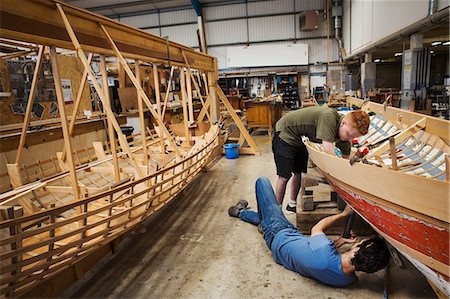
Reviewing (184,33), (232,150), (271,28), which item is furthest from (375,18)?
(184,33)

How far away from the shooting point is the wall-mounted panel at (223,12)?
51.6ft

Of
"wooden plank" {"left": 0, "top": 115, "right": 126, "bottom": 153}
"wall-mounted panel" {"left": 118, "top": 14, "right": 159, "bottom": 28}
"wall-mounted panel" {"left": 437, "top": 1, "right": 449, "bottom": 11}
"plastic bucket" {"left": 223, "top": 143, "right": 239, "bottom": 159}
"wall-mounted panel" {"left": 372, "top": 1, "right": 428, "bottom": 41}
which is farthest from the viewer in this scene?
"wall-mounted panel" {"left": 118, "top": 14, "right": 159, "bottom": 28}

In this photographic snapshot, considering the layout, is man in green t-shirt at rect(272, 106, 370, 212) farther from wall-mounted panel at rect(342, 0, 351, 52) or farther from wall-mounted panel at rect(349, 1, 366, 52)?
wall-mounted panel at rect(342, 0, 351, 52)

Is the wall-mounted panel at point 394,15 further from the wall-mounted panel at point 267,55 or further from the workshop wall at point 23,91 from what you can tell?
the wall-mounted panel at point 267,55

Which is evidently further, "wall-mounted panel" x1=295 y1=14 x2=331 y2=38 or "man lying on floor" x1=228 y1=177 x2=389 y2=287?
"wall-mounted panel" x1=295 y1=14 x2=331 y2=38

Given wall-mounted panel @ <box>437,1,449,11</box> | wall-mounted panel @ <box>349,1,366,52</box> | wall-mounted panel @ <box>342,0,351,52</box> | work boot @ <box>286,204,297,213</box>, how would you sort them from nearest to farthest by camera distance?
work boot @ <box>286,204,297,213</box> < wall-mounted panel @ <box>437,1,449,11</box> < wall-mounted panel @ <box>349,1,366,52</box> < wall-mounted panel @ <box>342,0,351,52</box>

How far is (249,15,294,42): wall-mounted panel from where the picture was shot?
15.6 meters

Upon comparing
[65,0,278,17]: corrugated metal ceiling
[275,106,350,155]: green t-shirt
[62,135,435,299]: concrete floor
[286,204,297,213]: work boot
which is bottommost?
[62,135,435,299]: concrete floor

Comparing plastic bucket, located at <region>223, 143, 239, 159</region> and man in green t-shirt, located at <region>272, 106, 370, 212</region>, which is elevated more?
man in green t-shirt, located at <region>272, 106, 370, 212</region>

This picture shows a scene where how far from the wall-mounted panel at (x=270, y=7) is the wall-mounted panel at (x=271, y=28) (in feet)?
0.96

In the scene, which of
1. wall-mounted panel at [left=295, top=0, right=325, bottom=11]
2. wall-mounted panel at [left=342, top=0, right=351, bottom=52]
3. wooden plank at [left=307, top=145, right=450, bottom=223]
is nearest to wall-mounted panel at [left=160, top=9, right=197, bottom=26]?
wall-mounted panel at [left=295, top=0, right=325, bottom=11]

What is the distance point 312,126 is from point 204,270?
5.92ft

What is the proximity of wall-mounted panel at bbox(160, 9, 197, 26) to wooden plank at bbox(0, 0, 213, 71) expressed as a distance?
13.6 meters

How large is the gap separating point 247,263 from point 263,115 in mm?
6567
